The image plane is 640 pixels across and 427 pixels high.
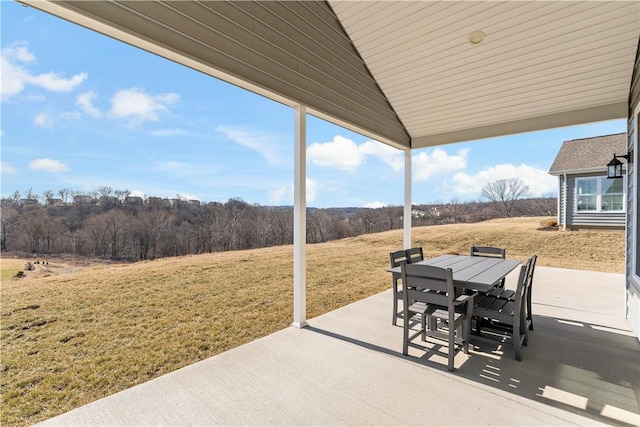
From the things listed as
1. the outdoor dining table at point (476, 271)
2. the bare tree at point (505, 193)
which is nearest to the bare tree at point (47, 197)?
the outdoor dining table at point (476, 271)

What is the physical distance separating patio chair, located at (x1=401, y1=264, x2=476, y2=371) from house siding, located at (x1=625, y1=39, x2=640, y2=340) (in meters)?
2.02

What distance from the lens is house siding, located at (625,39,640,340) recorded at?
312cm

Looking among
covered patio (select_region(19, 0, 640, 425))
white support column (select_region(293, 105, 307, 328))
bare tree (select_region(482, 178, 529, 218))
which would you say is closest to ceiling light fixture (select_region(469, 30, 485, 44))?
covered patio (select_region(19, 0, 640, 425))

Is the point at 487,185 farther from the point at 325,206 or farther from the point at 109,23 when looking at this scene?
the point at 109,23

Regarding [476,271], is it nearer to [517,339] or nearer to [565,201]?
[517,339]

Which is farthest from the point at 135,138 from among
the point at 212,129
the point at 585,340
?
the point at 585,340

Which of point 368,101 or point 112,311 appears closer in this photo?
point 112,311

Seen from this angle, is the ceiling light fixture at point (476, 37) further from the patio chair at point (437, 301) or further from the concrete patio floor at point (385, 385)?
the concrete patio floor at point (385, 385)

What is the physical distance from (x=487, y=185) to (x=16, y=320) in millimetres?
14741

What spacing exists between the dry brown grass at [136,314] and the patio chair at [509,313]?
6.93ft

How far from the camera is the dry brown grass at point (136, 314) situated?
7.82 feet

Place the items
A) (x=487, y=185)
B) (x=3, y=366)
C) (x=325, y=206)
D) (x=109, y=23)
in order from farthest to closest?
(x=487, y=185) → (x=325, y=206) → (x=3, y=366) → (x=109, y=23)

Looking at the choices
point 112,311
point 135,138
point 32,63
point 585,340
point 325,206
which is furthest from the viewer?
point 325,206

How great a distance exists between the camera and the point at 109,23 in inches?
70.0
